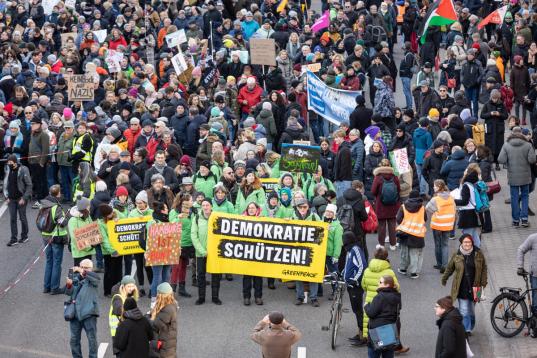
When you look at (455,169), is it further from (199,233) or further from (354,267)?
(354,267)

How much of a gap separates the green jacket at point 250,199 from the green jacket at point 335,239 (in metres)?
1.57

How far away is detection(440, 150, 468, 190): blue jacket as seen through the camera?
2503 centimetres

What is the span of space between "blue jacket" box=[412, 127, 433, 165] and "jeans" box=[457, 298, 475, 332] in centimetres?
718

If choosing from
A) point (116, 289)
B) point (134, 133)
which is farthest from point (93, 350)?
point (134, 133)

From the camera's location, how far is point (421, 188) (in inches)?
1065

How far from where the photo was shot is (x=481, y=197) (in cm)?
2317

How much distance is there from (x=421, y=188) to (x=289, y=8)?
13537 mm

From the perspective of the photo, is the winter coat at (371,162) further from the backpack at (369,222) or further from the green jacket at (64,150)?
the green jacket at (64,150)

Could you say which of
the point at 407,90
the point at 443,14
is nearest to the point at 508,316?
the point at 407,90

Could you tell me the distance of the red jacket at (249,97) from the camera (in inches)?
1202

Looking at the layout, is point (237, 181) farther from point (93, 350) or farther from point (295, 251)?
point (93, 350)

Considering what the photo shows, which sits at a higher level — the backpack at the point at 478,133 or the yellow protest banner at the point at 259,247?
the backpack at the point at 478,133

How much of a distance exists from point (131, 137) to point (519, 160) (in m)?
7.57

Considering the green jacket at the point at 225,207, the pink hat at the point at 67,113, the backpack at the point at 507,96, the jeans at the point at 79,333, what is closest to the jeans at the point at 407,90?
the backpack at the point at 507,96
